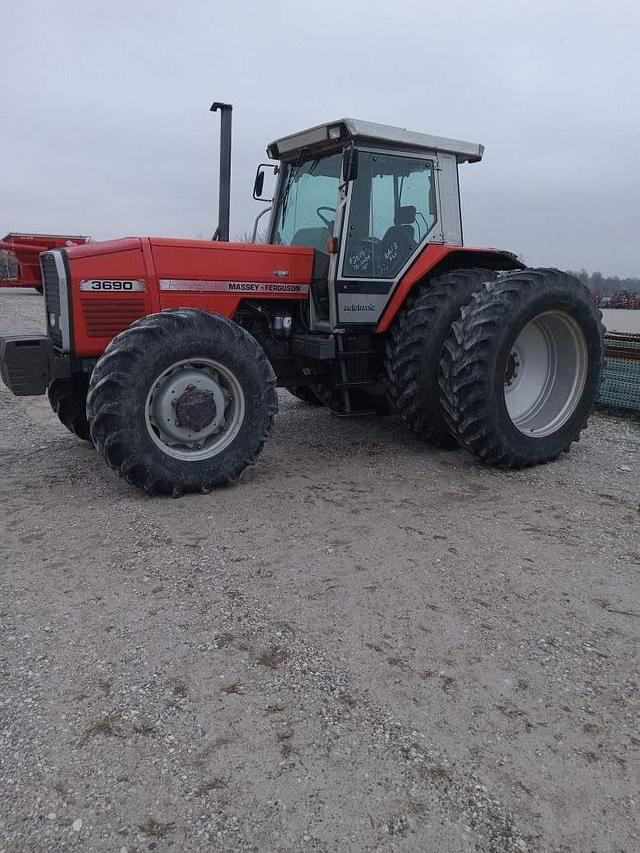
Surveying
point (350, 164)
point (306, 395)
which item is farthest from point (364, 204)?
point (306, 395)

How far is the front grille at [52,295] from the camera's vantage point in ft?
15.9

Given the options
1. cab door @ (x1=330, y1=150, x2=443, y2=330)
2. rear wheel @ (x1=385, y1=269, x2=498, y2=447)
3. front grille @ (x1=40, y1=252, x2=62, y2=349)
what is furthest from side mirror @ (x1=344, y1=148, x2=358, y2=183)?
front grille @ (x1=40, y1=252, x2=62, y2=349)

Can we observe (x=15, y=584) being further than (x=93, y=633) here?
Yes

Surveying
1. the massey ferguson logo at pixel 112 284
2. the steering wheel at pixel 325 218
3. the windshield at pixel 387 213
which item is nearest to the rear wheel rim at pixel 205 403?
the massey ferguson logo at pixel 112 284

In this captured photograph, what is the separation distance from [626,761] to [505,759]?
A: 393mm

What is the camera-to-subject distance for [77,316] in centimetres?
473

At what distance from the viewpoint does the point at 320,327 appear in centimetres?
559

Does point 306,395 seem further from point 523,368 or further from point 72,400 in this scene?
point 72,400

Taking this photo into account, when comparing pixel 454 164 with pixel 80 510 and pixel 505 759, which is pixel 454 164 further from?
pixel 505 759

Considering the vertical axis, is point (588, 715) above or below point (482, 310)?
below

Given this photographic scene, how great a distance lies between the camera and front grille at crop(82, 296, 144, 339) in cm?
476

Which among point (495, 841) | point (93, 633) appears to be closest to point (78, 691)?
point (93, 633)

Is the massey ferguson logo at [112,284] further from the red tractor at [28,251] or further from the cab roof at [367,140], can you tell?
the red tractor at [28,251]

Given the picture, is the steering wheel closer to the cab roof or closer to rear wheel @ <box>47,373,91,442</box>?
the cab roof
